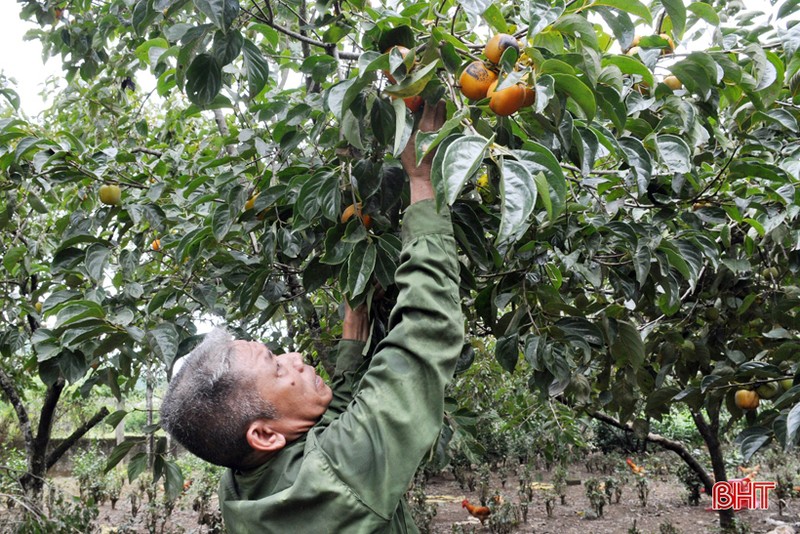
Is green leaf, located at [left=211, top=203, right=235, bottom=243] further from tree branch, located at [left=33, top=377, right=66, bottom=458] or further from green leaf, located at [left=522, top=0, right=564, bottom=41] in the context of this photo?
tree branch, located at [left=33, top=377, right=66, bottom=458]

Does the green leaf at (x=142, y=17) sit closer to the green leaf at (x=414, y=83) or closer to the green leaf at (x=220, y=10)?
the green leaf at (x=220, y=10)

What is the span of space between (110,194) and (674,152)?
5.62 ft

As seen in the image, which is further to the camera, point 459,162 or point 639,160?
point 639,160

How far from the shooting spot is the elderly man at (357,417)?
1.14 meters

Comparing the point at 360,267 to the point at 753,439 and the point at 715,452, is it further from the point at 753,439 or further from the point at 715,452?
the point at 715,452

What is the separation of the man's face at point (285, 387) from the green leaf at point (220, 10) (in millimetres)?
600

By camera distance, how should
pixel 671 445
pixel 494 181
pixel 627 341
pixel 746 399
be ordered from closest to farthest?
pixel 494 181
pixel 627 341
pixel 746 399
pixel 671 445

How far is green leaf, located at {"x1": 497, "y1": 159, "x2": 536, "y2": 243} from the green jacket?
1.06 ft

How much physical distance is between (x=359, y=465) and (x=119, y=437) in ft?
33.9

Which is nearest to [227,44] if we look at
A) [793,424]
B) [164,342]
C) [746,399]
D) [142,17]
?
[142,17]

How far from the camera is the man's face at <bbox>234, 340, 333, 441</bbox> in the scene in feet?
4.31

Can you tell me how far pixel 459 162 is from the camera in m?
0.83

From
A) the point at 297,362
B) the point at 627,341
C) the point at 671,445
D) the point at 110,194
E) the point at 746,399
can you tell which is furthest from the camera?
the point at 671,445

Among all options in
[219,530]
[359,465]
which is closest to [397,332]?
[359,465]
